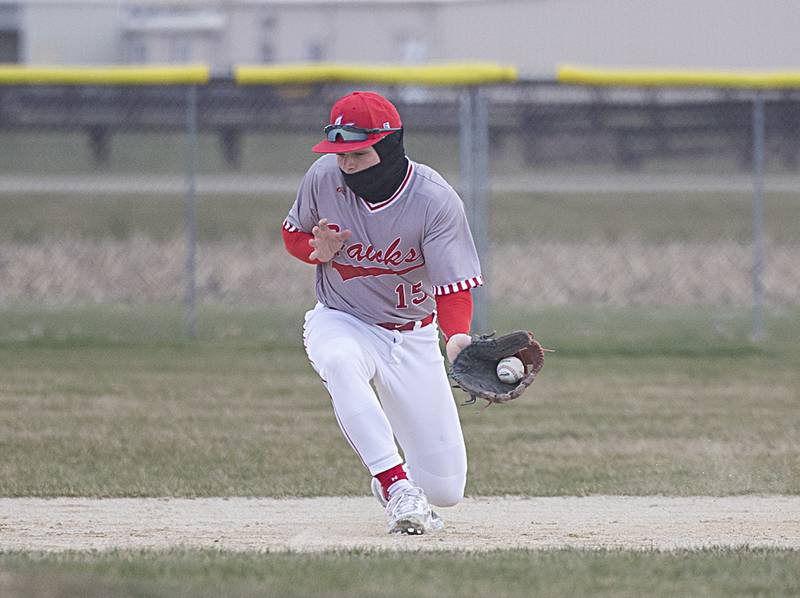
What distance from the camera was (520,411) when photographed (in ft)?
29.5

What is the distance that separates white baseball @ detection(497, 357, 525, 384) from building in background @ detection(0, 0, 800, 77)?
17.9 metres

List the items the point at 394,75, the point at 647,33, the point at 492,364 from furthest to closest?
the point at 647,33 < the point at 394,75 < the point at 492,364

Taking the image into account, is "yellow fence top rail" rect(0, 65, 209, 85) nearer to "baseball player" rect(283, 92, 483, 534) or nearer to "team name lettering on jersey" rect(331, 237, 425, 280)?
"baseball player" rect(283, 92, 483, 534)

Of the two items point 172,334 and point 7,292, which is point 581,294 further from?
point 7,292

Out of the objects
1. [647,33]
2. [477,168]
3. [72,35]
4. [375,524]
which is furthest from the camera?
[647,33]

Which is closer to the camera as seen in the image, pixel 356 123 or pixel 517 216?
pixel 356 123

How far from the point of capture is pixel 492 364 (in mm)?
5246

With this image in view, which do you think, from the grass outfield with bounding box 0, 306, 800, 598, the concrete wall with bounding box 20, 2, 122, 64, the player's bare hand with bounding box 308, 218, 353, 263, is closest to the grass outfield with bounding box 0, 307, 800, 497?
the grass outfield with bounding box 0, 306, 800, 598

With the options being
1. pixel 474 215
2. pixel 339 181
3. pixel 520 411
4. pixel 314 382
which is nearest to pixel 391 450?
pixel 339 181

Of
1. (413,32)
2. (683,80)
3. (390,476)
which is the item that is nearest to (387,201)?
(390,476)

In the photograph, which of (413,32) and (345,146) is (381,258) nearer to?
(345,146)

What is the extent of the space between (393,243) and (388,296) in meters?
0.26

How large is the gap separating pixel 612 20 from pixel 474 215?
51.7 feet

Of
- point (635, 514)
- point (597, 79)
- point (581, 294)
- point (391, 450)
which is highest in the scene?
point (597, 79)
